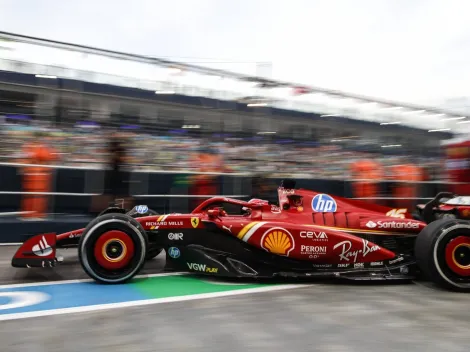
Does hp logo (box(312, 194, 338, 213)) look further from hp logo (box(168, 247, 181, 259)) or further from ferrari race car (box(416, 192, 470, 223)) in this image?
hp logo (box(168, 247, 181, 259))

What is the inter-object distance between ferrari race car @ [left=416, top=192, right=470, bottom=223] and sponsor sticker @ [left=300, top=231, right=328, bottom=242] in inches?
64.6

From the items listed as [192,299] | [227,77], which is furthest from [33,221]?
[227,77]

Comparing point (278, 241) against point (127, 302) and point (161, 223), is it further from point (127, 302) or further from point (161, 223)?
point (127, 302)

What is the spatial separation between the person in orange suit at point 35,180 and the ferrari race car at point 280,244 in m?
2.83

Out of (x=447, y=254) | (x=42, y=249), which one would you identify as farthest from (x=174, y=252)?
(x=447, y=254)

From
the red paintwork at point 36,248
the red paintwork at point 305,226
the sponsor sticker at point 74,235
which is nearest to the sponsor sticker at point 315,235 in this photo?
the red paintwork at point 305,226

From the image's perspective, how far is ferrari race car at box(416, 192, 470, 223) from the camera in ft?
17.3

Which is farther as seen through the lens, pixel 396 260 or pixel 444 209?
pixel 444 209

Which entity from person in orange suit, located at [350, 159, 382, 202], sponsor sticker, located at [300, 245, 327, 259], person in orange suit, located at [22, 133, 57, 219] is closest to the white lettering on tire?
sponsor sticker, located at [300, 245, 327, 259]

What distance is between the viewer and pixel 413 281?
4645mm

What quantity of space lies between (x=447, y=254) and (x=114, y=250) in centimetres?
338

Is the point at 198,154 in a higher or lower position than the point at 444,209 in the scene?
higher

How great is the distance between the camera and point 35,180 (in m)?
7.20

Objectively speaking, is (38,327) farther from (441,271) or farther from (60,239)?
(441,271)
